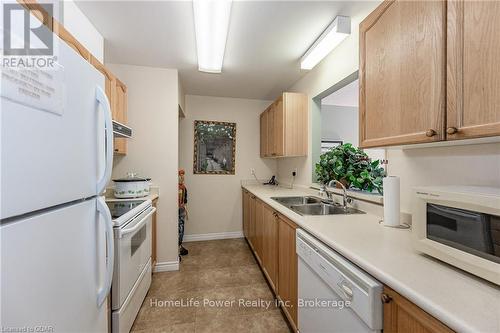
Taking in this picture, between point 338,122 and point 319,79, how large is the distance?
230 cm

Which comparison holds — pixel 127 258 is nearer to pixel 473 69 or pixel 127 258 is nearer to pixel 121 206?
pixel 121 206

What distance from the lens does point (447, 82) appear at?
86 cm

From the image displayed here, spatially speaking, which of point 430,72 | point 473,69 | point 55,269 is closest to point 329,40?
point 430,72

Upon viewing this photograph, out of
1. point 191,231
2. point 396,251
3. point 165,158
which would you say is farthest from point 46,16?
point 191,231

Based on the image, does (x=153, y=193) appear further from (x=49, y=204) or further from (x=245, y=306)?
(x=49, y=204)

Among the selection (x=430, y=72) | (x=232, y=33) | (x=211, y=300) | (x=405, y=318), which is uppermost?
(x=232, y=33)

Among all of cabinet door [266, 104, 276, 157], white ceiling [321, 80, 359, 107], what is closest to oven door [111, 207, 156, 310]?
cabinet door [266, 104, 276, 157]

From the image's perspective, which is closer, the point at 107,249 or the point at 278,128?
the point at 107,249

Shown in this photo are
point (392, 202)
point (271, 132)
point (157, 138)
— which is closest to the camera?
point (392, 202)

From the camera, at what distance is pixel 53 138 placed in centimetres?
65

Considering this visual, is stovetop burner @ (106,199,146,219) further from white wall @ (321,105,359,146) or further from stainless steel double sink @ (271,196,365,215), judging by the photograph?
white wall @ (321,105,359,146)

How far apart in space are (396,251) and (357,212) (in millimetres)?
819

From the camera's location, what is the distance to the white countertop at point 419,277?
0.56 metres

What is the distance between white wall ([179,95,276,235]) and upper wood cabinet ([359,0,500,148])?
2634 millimetres
